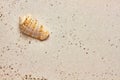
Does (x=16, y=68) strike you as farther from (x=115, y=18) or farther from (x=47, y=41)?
(x=115, y=18)

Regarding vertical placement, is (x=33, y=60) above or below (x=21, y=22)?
below

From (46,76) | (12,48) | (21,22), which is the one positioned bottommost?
(46,76)

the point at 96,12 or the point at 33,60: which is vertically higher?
the point at 96,12

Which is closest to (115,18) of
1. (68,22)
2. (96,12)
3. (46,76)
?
(96,12)

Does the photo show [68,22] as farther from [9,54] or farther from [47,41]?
[9,54]

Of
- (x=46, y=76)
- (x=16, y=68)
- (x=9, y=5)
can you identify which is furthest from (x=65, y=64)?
(x=9, y=5)
